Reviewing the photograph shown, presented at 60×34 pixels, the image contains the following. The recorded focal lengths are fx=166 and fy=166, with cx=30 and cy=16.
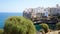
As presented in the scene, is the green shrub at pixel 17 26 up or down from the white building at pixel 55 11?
up

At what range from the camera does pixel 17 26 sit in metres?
5.07

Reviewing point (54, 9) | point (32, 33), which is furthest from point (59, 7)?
point (32, 33)

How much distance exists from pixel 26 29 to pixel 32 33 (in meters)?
0.37

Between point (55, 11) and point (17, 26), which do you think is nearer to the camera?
point (17, 26)

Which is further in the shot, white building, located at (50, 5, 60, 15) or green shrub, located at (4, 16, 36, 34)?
white building, located at (50, 5, 60, 15)

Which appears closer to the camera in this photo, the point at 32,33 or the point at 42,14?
the point at 32,33

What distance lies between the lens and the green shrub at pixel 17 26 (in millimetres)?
5094

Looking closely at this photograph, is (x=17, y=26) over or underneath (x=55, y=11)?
over

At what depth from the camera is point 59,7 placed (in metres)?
43.6

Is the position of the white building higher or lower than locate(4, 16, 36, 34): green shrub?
lower

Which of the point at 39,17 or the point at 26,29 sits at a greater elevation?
the point at 26,29

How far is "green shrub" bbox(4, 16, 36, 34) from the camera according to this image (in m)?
5.09

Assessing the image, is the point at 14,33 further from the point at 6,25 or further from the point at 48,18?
the point at 48,18

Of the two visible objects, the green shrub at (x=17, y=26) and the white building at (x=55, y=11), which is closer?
the green shrub at (x=17, y=26)
